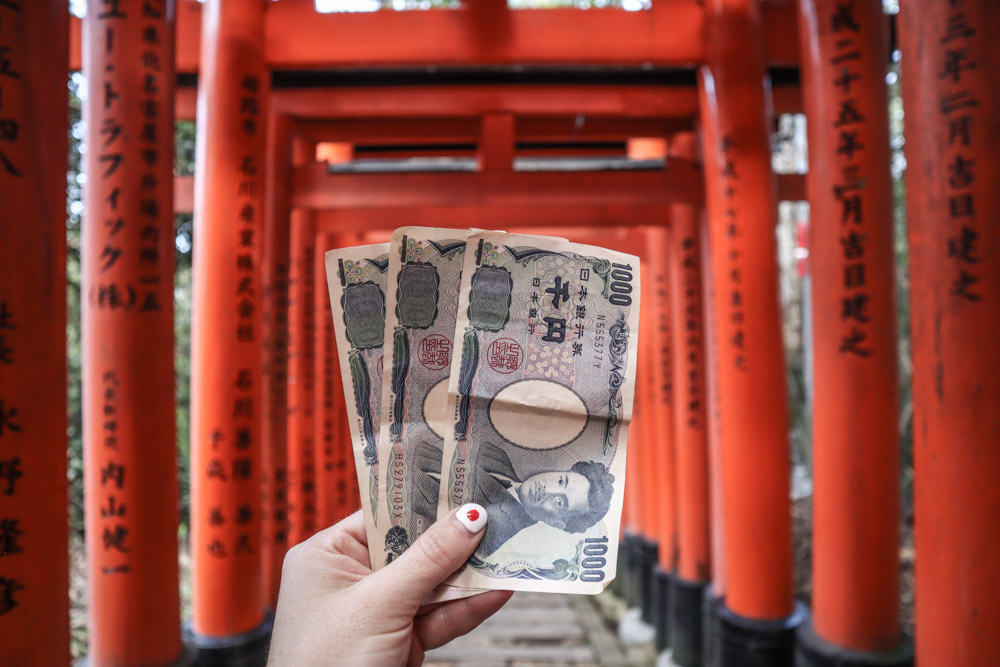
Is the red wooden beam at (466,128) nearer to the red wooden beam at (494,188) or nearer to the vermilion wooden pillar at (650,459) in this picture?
the red wooden beam at (494,188)

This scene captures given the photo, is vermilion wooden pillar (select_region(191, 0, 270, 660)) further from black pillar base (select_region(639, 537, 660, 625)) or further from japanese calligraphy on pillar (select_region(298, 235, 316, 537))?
black pillar base (select_region(639, 537, 660, 625))

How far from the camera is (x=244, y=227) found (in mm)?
4000

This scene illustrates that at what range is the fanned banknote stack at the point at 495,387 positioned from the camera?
1411mm

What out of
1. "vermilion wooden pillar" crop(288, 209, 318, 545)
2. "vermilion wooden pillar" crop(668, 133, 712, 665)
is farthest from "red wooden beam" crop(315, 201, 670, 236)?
"vermilion wooden pillar" crop(668, 133, 712, 665)

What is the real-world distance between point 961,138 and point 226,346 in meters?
3.58

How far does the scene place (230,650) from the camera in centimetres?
387

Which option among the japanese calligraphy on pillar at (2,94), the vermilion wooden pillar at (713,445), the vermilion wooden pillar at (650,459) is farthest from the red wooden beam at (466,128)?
the japanese calligraphy on pillar at (2,94)

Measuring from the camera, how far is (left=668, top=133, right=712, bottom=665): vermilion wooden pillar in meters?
5.31

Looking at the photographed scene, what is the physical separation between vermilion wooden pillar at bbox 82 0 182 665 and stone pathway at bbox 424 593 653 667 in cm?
355

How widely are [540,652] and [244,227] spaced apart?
473 cm

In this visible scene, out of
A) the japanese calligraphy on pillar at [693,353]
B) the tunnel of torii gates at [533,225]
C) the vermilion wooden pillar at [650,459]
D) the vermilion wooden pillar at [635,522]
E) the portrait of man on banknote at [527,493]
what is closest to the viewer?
the portrait of man on banknote at [527,493]

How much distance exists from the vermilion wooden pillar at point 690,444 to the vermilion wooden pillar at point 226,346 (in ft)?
10.5

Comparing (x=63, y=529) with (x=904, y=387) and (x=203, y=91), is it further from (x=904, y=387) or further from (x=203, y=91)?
(x=904, y=387)

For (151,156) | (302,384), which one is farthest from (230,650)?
(302,384)
